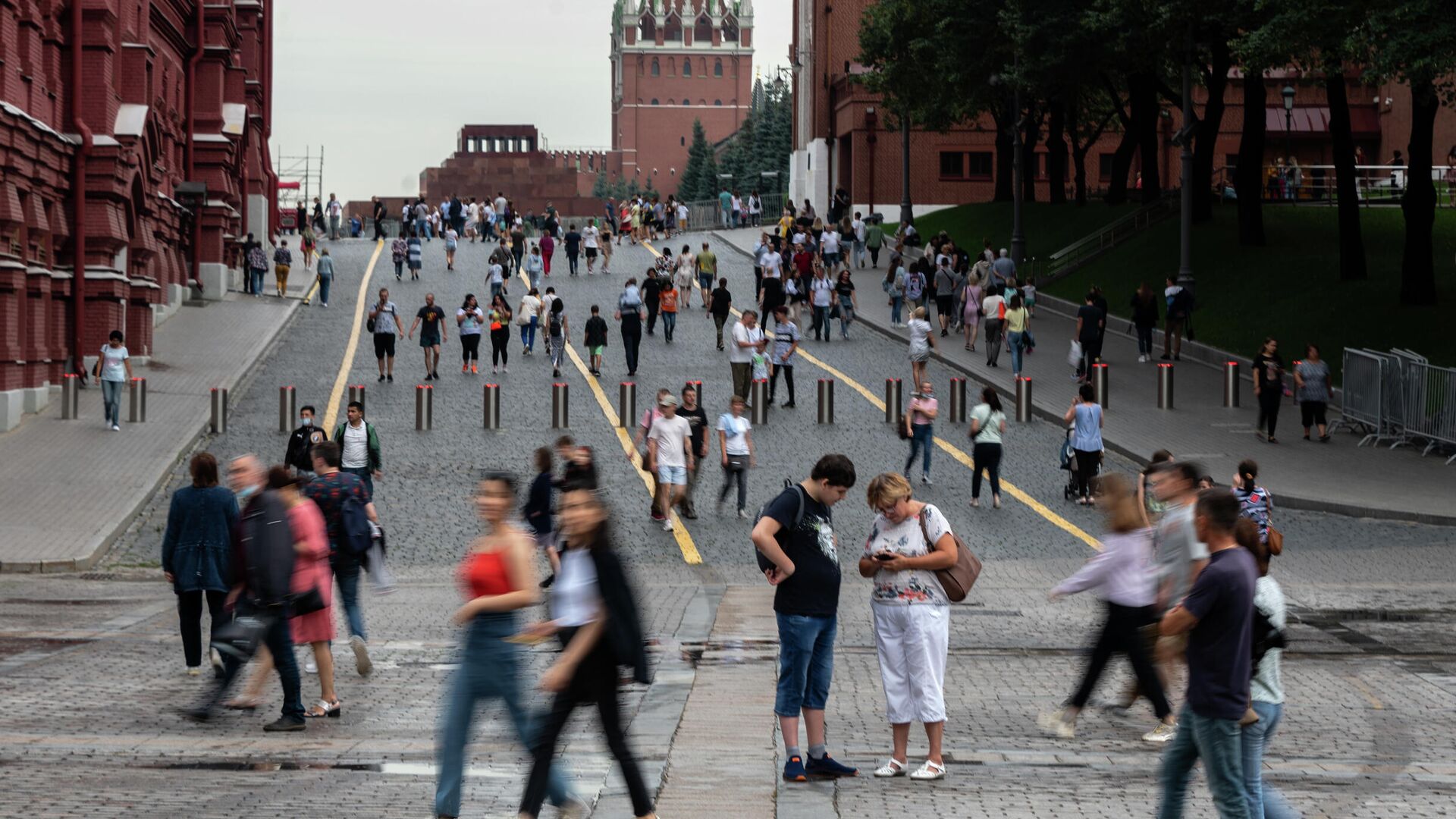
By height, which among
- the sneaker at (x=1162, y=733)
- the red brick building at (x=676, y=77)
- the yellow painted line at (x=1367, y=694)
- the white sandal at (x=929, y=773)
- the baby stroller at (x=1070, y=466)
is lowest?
the yellow painted line at (x=1367, y=694)

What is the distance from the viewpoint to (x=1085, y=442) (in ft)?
68.7

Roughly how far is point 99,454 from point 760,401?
31.7ft

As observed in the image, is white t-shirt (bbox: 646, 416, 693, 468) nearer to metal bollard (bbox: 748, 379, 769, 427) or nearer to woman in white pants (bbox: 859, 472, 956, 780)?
metal bollard (bbox: 748, 379, 769, 427)

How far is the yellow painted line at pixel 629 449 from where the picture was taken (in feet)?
62.0

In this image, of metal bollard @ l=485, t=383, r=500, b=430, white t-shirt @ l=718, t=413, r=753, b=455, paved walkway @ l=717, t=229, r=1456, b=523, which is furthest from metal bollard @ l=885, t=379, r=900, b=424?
white t-shirt @ l=718, t=413, r=753, b=455

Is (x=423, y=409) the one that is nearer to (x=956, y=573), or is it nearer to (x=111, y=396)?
(x=111, y=396)

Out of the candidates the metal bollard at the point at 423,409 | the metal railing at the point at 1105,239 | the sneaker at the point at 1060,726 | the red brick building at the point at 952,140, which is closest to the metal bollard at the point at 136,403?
the metal bollard at the point at 423,409

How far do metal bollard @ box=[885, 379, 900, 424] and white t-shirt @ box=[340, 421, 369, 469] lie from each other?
35.5ft

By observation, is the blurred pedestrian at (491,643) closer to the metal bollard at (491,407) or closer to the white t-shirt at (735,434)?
the white t-shirt at (735,434)

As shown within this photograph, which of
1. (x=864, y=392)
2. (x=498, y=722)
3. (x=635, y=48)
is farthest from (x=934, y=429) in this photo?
(x=635, y=48)

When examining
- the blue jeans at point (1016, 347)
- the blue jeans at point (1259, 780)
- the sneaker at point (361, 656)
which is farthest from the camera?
the blue jeans at point (1016, 347)

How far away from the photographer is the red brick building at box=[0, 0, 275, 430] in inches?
1093

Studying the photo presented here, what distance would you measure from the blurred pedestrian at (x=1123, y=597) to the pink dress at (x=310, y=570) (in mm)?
4316

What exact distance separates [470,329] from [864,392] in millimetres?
7182
